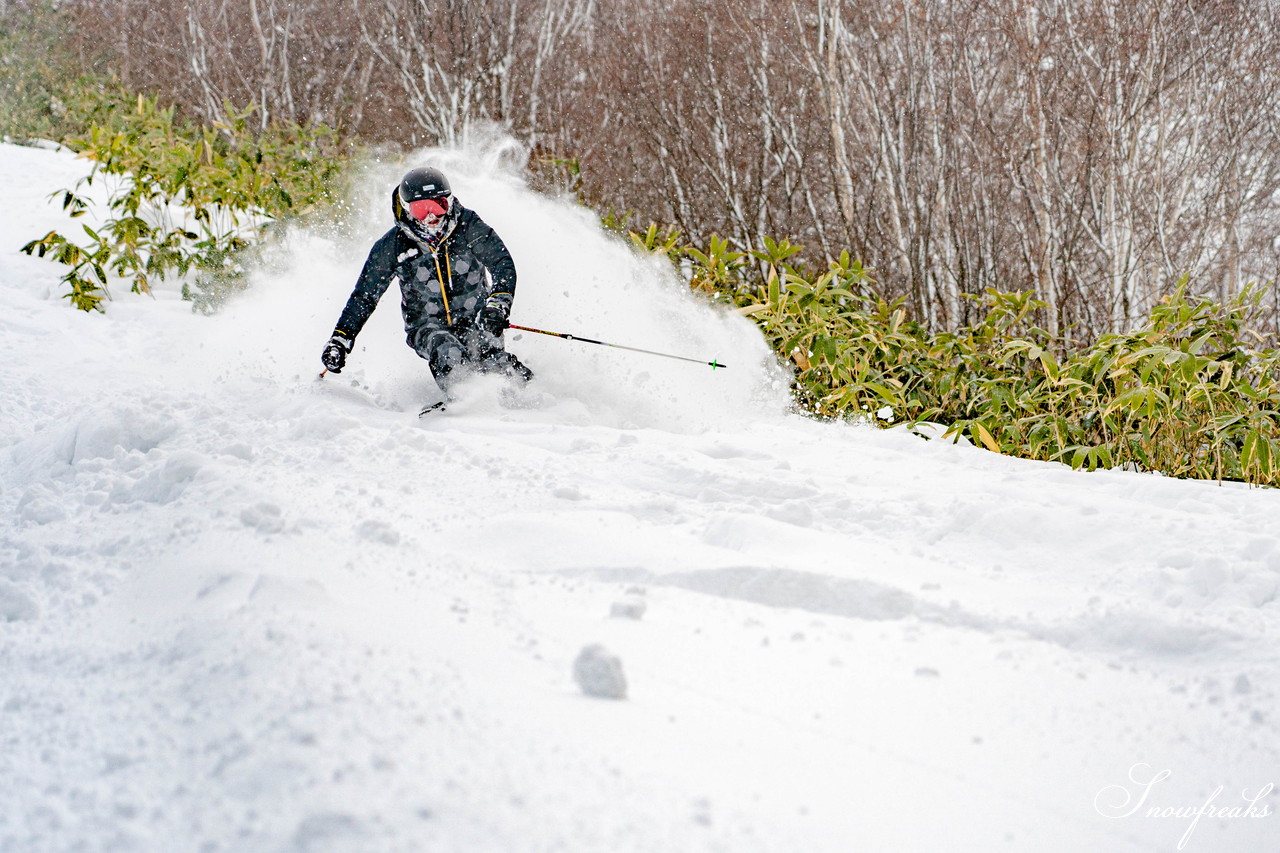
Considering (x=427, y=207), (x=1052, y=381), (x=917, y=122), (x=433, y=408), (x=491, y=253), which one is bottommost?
(x=433, y=408)

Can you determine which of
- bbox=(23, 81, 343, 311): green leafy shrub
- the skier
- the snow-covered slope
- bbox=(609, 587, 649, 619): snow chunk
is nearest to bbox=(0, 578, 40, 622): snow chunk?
the snow-covered slope

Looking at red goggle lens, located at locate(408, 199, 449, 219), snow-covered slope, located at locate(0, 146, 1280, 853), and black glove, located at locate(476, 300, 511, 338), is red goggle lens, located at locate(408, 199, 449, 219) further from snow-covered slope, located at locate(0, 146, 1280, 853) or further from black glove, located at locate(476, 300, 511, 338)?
snow-covered slope, located at locate(0, 146, 1280, 853)

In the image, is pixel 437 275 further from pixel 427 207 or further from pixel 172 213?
pixel 172 213

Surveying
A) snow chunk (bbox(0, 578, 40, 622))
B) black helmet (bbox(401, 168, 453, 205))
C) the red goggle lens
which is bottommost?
snow chunk (bbox(0, 578, 40, 622))

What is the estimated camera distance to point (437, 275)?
4363mm

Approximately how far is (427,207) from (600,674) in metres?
3.15

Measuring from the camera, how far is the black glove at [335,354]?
4.07m

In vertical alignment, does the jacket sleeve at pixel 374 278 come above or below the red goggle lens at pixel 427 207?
below

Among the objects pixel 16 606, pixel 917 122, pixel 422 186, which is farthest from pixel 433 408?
pixel 917 122

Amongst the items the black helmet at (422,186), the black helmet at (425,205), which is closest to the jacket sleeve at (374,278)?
the black helmet at (425,205)

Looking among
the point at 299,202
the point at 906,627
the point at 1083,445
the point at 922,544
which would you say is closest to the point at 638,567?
the point at 906,627

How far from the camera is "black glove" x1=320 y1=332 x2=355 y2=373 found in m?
4.07

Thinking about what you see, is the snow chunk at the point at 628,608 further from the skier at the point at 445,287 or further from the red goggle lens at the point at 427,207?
the red goggle lens at the point at 427,207

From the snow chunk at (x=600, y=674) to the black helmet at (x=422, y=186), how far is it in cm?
311
